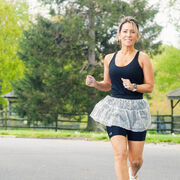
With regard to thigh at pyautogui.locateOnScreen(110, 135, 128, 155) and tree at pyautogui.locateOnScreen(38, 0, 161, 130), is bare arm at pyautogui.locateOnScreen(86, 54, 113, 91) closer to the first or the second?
thigh at pyautogui.locateOnScreen(110, 135, 128, 155)

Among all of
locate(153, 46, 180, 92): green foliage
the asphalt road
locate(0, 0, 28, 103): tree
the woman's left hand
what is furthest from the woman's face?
locate(153, 46, 180, 92): green foliage

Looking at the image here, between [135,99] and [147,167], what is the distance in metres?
3.92

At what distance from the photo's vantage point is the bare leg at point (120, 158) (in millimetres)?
4422

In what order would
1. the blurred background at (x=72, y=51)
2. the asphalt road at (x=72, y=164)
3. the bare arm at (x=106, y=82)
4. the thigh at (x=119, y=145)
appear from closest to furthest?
the thigh at (x=119, y=145) < the bare arm at (x=106, y=82) < the asphalt road at (x=72, y=164) < the blurred background at (x=72, y=51)

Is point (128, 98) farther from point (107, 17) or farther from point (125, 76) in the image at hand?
point (107, 17)

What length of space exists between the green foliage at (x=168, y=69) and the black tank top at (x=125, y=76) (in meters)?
38.6

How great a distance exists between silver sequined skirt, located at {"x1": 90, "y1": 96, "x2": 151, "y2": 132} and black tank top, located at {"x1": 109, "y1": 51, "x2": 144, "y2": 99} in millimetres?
64

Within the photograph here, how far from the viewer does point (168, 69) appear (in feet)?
143

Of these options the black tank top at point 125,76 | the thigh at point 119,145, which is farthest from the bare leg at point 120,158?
the black tank top at point 125,76

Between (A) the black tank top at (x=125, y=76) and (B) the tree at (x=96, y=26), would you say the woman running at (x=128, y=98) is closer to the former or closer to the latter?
(A) the black tank top at (x=125, y=76)

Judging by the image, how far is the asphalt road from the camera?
282 inches

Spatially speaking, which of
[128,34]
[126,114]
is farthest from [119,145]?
[128,34]

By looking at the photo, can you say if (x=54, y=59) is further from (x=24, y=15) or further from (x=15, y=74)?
(x=24, y=15)

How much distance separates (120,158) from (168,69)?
131ft
